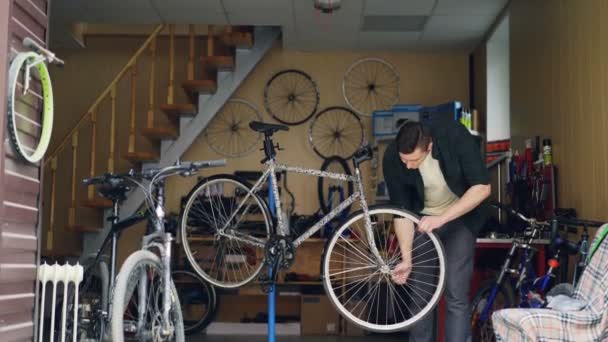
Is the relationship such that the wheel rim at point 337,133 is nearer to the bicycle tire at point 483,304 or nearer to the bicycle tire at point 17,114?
the bicycle tire at point 483,304

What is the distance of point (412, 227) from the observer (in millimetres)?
3879

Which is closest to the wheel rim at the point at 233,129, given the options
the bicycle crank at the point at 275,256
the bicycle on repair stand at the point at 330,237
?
the bicycle on repair stand at the point at 330,237

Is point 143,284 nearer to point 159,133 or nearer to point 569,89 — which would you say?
point 569,89

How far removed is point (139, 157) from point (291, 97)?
183 cm

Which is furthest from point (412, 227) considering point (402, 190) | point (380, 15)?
point (380, 15)

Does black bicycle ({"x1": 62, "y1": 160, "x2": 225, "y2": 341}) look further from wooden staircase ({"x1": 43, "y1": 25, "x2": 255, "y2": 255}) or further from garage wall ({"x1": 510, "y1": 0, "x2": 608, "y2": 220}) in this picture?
wooden staircase ({"x1": 43, "y1": 25, "x2": 255, "y2": 255})

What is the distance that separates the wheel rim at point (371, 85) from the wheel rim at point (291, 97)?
16.2 inches

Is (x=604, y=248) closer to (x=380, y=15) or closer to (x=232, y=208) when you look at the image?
(x=232, y=208)

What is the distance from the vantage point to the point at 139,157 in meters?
7.32

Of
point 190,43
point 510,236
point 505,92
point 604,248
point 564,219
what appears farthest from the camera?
point 190,43

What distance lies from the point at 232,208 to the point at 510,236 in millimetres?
2139

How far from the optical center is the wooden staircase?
24.3 ft

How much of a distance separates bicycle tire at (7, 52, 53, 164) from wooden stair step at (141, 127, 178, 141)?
13.1 feet

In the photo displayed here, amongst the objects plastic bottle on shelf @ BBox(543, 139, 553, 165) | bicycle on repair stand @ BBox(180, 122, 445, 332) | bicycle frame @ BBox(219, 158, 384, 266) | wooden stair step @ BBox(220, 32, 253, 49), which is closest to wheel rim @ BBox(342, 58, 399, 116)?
wooden stair step @ BBox(220, 32, 253, 49)
